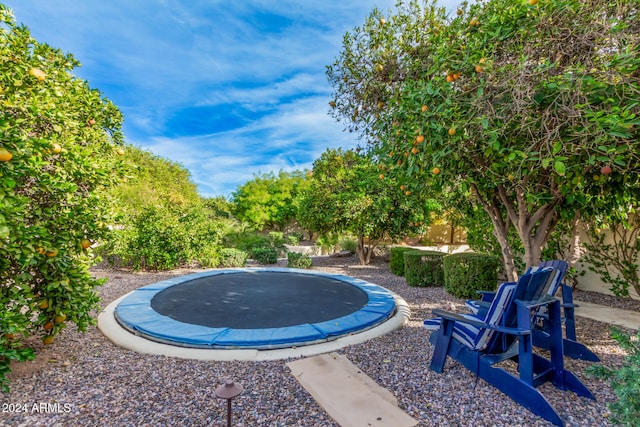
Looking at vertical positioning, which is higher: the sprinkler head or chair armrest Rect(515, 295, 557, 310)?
chair armrest Rect(515, 295, 557, 310)

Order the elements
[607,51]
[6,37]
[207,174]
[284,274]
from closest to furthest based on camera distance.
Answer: [6,37] → [607,51] → [284,274] → [207,174]

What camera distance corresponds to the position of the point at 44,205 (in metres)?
2.12

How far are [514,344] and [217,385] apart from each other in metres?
2.20

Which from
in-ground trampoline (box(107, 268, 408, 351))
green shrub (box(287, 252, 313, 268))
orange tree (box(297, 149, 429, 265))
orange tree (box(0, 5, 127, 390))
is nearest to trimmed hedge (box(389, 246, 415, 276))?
orange tree (box(297, 149, 429, 265))

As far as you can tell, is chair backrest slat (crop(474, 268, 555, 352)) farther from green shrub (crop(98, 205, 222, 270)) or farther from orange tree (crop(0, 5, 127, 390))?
green shrub (crop(98, 205, 222, 270))

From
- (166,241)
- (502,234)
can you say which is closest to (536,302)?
(502,234)

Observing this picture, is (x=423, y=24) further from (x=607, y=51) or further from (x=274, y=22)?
(x=274, y=22)

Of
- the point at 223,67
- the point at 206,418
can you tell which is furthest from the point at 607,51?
the point at 223,67

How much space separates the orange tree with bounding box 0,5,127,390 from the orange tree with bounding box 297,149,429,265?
500 centimetres

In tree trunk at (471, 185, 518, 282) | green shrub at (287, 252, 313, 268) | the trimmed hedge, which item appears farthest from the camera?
green shrub at (287, 252, 313, 268)

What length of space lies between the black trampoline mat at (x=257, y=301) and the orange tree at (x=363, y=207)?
6.71 ft

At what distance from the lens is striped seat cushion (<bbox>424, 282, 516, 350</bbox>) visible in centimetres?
195

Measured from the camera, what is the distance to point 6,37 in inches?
84.6

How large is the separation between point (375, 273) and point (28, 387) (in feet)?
19.2
